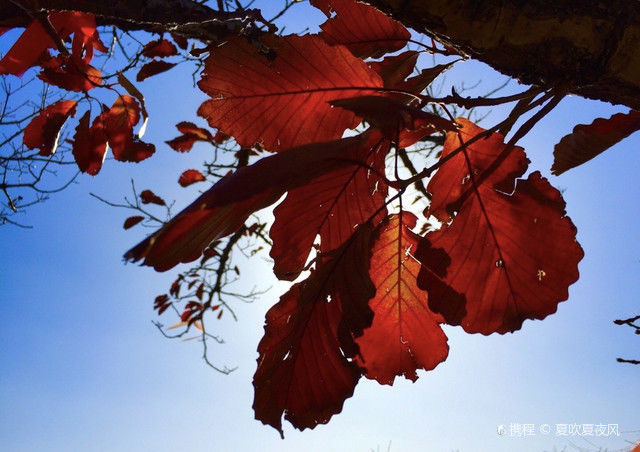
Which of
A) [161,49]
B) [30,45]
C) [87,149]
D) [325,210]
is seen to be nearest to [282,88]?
[325,210]

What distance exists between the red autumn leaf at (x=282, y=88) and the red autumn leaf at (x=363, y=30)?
14 centimetres

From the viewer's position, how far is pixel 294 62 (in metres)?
0.60

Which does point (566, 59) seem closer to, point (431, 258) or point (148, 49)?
point (431, 258)

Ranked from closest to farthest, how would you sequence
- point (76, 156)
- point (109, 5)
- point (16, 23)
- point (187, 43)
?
point (109, 5) < point (16, 23) < point (76, 156) < point (187, 43)

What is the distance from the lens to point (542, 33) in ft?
1.59

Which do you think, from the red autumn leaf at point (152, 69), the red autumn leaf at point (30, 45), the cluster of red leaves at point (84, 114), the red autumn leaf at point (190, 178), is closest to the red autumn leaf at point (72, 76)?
the cluster of red leaves at point (84, 114)

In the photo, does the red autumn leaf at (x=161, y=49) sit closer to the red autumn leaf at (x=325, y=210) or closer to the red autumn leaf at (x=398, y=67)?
the red autumn leaf at (x=398, y=67)

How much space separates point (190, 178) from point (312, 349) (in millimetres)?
2776

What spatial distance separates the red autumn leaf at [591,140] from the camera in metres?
0.60

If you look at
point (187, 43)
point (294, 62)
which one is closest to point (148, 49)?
point (187, 43)

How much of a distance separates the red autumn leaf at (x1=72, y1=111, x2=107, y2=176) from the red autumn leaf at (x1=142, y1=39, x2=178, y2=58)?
0.69m

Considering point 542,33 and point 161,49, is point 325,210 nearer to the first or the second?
point 542,33

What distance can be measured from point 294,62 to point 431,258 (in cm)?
31

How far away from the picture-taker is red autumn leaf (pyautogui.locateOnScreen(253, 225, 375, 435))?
1.73ft
